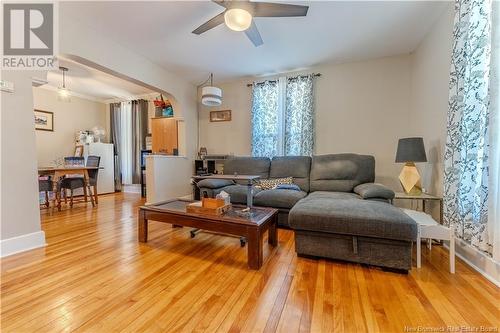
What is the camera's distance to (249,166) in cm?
392

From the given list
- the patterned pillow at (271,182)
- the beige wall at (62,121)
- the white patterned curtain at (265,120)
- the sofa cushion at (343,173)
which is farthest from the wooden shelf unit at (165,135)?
the sofa cushion at (343,173)

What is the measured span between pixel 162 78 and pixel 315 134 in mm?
2924

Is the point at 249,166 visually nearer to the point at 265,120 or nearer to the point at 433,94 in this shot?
the point at 265,120

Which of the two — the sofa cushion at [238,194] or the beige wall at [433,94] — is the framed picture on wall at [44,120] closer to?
the sofa cushion at [238,194]

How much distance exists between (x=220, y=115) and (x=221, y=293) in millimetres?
3844

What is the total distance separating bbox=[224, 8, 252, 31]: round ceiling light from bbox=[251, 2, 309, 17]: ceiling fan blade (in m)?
0.10

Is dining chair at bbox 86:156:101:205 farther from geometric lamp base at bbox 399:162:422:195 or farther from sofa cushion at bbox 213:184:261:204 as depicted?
geometric lamp base at bbox 399:162:422:195

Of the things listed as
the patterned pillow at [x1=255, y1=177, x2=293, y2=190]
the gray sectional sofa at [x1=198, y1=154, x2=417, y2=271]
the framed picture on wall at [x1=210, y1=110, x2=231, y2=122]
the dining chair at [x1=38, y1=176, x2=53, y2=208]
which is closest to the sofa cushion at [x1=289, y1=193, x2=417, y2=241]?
the gray sectional sofa at [x1=198, y1=154, x2=417, y2=271]

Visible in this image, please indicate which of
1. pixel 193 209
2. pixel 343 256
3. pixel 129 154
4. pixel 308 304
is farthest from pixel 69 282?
pixel 129 154

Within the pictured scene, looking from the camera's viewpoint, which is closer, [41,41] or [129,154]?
[41,41]

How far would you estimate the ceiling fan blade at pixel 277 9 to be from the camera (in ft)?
6.25

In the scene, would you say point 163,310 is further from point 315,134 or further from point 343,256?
point 315,134

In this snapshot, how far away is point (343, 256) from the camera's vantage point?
6.19 feet

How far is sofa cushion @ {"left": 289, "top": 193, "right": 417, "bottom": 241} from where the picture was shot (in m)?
1.69
